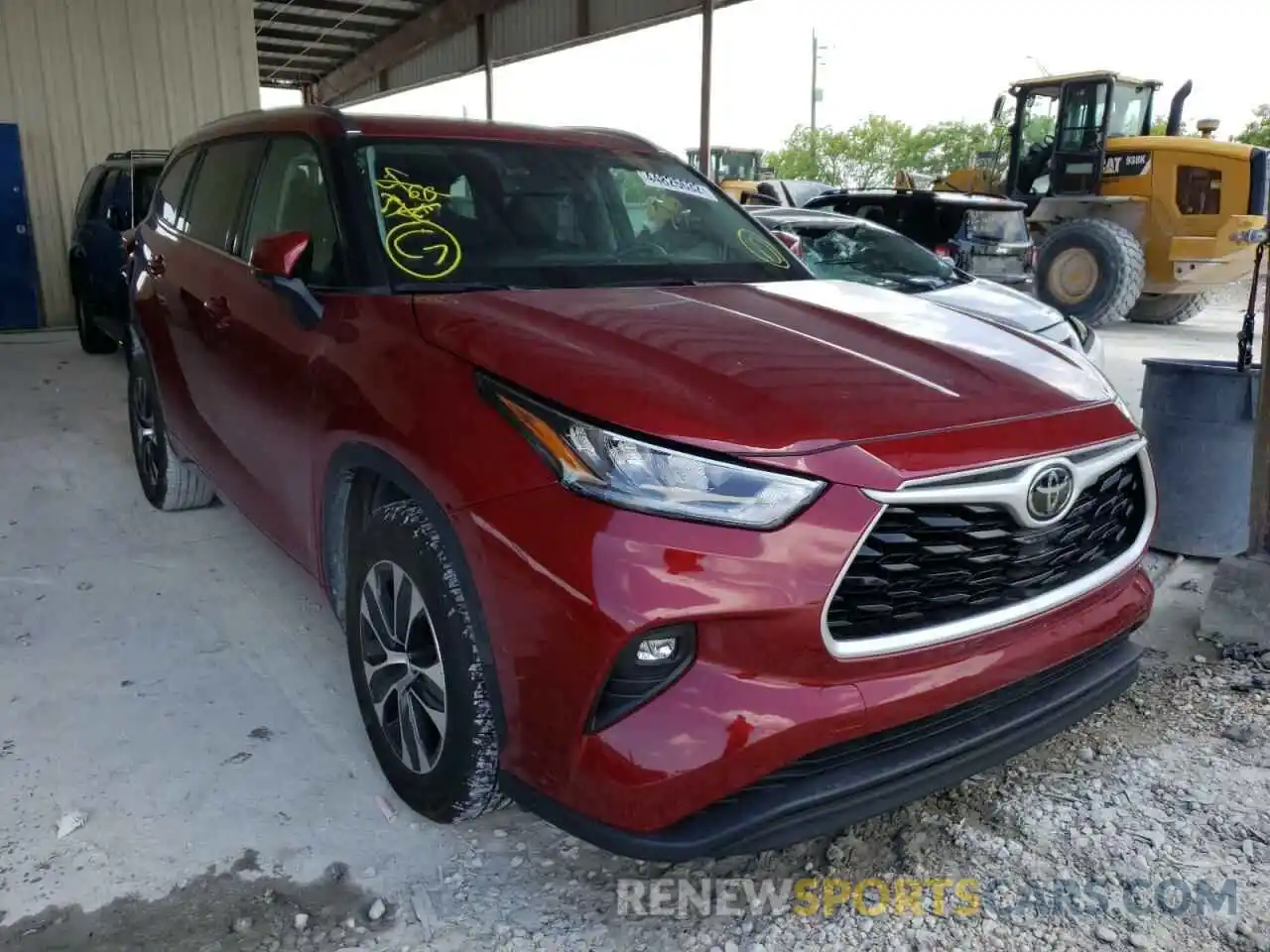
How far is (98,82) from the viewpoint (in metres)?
10.1

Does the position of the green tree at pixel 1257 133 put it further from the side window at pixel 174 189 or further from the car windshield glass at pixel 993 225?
the side window at pixel 174 189

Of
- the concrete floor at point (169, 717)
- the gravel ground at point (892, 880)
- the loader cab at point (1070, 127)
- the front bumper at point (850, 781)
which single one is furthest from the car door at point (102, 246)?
the loader cab at point (1070, 127)

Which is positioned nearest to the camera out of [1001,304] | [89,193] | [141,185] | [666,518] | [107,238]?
[666,518]

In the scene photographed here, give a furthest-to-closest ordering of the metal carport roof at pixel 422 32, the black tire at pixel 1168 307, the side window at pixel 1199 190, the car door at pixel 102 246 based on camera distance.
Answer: the metal carport roof at pixel 422 32 < the black tire at pixel 1168 307 < the side window at pixel 1199 190 < the car door at pixel 102 246

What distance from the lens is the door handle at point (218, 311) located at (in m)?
3.27

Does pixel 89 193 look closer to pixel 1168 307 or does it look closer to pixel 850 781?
pixel 850 781

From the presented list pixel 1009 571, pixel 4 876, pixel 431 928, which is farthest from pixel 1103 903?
pixel 4 876

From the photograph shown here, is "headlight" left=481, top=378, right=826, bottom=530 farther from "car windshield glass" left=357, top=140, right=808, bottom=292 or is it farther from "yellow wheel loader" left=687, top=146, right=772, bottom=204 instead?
"yellow wheel loader" left=687, top=146, right=772, bottom=204

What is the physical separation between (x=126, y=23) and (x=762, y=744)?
10905mm

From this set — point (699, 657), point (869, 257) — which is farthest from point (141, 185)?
point (699, 657)

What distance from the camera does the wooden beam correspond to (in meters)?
15.0

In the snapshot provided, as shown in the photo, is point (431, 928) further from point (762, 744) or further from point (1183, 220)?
point (1183, 220)

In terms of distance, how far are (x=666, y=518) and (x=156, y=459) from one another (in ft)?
11.8

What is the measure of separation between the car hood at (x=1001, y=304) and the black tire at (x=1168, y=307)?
657 centimetres
